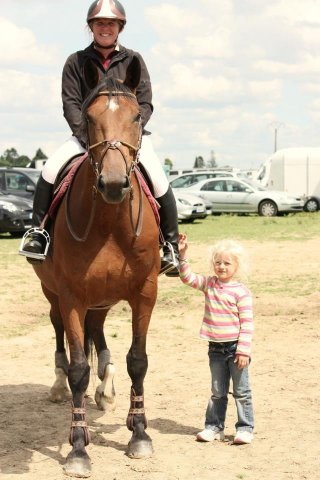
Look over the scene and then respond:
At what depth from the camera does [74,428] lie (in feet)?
20.4

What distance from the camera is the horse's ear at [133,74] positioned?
597 cm

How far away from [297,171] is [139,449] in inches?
1446

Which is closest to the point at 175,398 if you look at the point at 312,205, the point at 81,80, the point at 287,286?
the point at 81,80

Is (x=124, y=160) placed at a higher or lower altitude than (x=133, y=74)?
lower

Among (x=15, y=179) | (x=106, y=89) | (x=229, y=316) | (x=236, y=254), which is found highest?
(x=106, y=89)

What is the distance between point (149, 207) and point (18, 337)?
484cm

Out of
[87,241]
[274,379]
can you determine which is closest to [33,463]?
[87,241]

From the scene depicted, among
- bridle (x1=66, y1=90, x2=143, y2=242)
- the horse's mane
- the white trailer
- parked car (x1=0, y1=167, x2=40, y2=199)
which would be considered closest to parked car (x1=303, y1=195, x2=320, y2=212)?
the white trailer

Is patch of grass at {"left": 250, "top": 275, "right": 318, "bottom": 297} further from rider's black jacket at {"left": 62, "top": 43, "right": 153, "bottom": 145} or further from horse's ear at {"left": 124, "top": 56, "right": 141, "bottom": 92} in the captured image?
horse's ear at {"left": 124, "top": 56, "right": 141, "bottom": 92}

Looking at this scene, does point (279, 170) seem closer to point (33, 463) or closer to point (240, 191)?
point (240, 191)

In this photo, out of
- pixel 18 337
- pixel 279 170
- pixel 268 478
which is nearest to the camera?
pixel 268 478

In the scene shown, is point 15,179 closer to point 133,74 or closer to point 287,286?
point 287,286

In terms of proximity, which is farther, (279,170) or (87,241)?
(279,170)

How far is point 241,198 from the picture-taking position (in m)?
35.3
